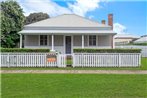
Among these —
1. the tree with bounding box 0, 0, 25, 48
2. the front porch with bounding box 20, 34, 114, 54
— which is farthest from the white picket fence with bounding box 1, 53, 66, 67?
the tree with bounding box 0, 0, 25, 48

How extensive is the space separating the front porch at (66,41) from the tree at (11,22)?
12.7 metres

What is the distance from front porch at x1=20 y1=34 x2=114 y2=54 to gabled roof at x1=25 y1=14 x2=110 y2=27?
127 cm

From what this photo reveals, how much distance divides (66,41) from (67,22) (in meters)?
2.53

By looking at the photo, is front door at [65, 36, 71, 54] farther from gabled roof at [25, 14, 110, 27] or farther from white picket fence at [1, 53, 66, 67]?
white picket fence at [1, 53, 66, 67]

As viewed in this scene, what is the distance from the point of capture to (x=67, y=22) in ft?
102

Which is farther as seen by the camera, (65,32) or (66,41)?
(66,41)

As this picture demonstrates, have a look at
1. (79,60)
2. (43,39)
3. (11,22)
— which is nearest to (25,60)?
(79,60)

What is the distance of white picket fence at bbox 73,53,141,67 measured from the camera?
59.2 feet

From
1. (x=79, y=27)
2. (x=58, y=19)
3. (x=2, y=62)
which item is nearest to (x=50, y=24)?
(x=58, y=19)

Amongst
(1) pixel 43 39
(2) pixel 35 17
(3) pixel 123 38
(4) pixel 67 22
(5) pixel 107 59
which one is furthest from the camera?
(3) pixel 123 38

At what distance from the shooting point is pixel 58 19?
31250 mm

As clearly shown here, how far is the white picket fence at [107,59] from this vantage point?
1803cm

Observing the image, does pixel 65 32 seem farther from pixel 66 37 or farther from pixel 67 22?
pixel 67 22
